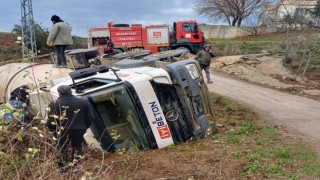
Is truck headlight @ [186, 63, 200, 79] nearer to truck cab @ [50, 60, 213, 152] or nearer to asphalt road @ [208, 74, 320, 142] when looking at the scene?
truck cab @ [50, 60, 213, 152]

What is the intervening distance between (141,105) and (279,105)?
6228 mm

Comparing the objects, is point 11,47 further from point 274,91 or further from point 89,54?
point 274,91

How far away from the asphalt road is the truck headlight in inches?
101

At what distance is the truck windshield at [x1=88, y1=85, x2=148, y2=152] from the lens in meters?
6.75

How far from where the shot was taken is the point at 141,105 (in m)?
6.79

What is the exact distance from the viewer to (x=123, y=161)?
6238mm

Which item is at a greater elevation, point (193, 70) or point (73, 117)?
point (193, 70)

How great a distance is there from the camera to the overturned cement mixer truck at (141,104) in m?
6.77

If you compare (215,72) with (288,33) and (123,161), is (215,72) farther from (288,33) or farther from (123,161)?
(123,161)

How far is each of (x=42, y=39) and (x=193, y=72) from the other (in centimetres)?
2673

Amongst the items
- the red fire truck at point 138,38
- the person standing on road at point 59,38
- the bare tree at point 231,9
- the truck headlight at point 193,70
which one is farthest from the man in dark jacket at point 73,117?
the bare tree at point 231,9

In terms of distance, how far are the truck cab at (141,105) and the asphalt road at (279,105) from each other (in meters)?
2.69

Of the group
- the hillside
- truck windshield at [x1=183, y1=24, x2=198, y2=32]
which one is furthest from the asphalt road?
the hillside

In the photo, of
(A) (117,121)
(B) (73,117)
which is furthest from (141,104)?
(B) (73,117)
